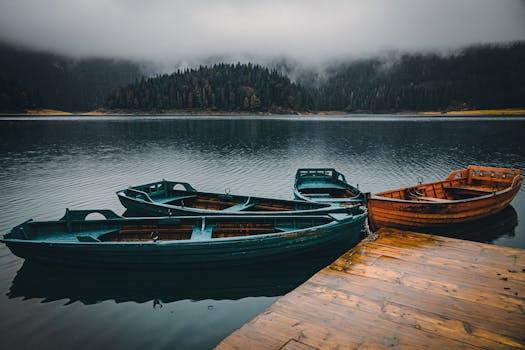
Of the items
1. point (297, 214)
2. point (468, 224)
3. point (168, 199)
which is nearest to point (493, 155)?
point (468, 224)

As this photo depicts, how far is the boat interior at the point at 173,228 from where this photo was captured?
14.0m

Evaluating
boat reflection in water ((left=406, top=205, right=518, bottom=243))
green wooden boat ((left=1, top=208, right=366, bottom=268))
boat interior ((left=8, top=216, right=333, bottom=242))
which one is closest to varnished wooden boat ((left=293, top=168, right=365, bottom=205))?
boat interior ((left=8, top=216, right=333, bottom=242))

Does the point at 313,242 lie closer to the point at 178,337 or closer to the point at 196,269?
the point at 196,269

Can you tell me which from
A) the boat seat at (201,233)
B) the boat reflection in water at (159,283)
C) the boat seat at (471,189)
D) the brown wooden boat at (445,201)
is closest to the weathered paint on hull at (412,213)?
the brown wooden boat at (445,201)

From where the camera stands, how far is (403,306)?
7949 mm

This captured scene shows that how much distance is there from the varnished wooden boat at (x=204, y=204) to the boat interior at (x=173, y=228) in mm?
674

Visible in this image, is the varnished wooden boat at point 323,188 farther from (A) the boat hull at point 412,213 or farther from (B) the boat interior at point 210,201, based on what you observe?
(A) the boat hull at point 412,213

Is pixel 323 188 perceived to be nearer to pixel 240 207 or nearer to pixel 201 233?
pixel 240 207

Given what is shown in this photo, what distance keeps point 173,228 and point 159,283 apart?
2759 millimetres

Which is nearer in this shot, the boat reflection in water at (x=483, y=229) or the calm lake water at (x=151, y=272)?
the calm lake water at (x=151, y=272)

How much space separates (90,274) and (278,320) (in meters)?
9.75

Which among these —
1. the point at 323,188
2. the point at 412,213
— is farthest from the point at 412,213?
the point at 323,188

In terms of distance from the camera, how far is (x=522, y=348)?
6.41 metres

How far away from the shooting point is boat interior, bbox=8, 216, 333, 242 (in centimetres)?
1402
